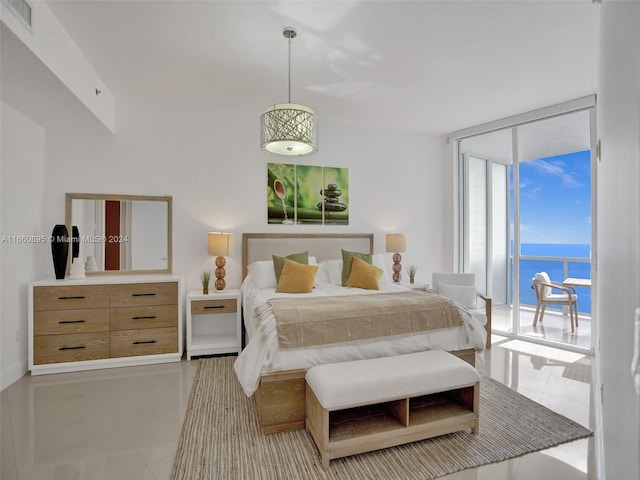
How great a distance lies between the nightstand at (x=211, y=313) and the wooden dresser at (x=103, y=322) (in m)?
0.13

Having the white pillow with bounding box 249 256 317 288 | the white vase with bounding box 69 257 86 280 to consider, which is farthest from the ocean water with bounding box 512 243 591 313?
the white vase with bounding box 69 257 86 280

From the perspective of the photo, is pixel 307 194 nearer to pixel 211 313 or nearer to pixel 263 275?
pixel 263 275

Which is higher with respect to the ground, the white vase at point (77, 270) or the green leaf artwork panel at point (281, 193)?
the green leaf artwork panel at point (281, 193)

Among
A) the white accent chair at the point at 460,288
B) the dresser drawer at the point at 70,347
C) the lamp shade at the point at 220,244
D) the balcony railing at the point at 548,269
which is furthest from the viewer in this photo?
the balcony railing at the point at 548,269

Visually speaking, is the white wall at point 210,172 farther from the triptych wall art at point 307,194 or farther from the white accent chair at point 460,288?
the white accent chair at point 460,288

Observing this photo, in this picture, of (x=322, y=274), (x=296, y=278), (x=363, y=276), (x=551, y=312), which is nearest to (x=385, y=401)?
(x=296, y=278)

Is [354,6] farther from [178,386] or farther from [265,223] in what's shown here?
[178,386]

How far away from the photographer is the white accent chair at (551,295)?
4.25 m

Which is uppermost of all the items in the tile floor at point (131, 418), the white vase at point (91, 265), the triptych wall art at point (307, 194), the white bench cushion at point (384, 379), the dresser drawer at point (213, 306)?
the triptych wall art at point (307, 194)

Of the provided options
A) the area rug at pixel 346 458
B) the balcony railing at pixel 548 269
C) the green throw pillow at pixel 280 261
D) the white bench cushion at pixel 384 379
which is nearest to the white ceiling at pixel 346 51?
the green throw pillow at pixel 280 261

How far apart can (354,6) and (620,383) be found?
98.5 inches

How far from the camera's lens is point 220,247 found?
391 cm

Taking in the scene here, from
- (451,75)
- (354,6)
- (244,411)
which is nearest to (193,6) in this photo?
(354,6)

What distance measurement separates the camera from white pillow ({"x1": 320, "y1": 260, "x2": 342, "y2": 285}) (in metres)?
4.14
